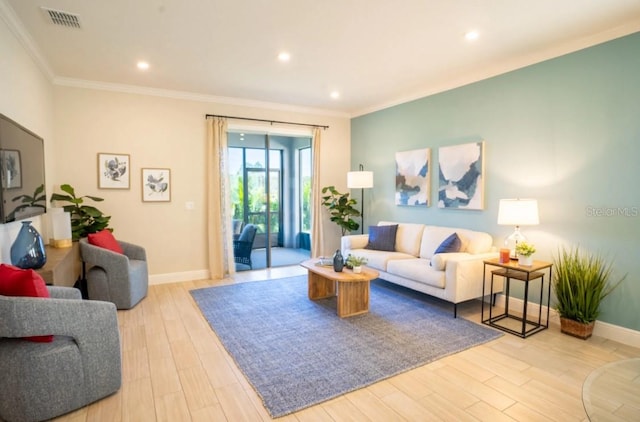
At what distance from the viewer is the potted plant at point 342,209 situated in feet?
20.6

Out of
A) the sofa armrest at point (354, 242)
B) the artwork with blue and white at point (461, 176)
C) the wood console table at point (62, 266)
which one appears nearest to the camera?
the wood console table at point (62, 266)

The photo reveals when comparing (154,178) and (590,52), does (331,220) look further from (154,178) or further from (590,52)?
(590,52)

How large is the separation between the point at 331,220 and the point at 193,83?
10.7ft

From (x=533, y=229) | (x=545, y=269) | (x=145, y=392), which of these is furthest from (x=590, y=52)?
(x=145, y=392)

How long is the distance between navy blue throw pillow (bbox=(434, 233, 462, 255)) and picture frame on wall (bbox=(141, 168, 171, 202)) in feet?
13.0

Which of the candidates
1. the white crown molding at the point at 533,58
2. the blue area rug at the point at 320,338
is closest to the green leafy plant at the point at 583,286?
the blue area rug at the point at 320,338

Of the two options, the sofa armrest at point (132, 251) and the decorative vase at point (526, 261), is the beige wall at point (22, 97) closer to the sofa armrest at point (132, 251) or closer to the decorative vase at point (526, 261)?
the sofa armrest at point (132, 251)

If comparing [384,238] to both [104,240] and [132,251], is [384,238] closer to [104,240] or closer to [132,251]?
[132,251]

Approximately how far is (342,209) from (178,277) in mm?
2971

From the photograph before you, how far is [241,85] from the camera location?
4.86m

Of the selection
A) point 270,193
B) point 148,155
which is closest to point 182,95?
point 148,155

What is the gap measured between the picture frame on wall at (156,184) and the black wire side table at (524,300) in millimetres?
4461

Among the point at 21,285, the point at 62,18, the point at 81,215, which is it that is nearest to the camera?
the point at 21,285

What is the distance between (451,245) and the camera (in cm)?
416
